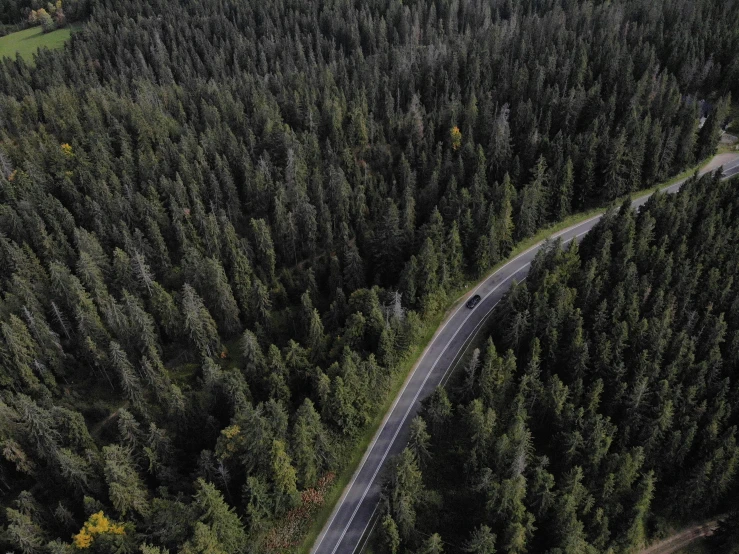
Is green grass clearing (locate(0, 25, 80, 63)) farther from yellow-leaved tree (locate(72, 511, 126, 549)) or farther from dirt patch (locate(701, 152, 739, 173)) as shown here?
dirt patch (locate(701, 152, 739, 173))

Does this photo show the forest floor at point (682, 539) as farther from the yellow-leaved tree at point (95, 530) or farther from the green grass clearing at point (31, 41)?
the green grass clearing at point (31, 41)

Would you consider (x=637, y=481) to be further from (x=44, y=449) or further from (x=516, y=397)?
(x=44, y=449)

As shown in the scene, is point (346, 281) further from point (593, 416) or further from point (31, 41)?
point (31, 41)

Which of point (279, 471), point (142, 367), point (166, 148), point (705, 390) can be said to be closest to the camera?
point (279, 471)

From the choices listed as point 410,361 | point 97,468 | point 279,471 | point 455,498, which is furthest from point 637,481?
point 97,468

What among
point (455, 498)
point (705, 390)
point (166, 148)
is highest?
point (166, 148)

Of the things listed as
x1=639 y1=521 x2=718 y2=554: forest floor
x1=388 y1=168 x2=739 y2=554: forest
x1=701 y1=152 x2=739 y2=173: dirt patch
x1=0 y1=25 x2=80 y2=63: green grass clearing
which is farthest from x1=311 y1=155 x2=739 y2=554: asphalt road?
x1=0 y1=25 x2=80 y2=63: green grass clearing

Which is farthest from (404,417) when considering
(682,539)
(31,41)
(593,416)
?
(31,41)
